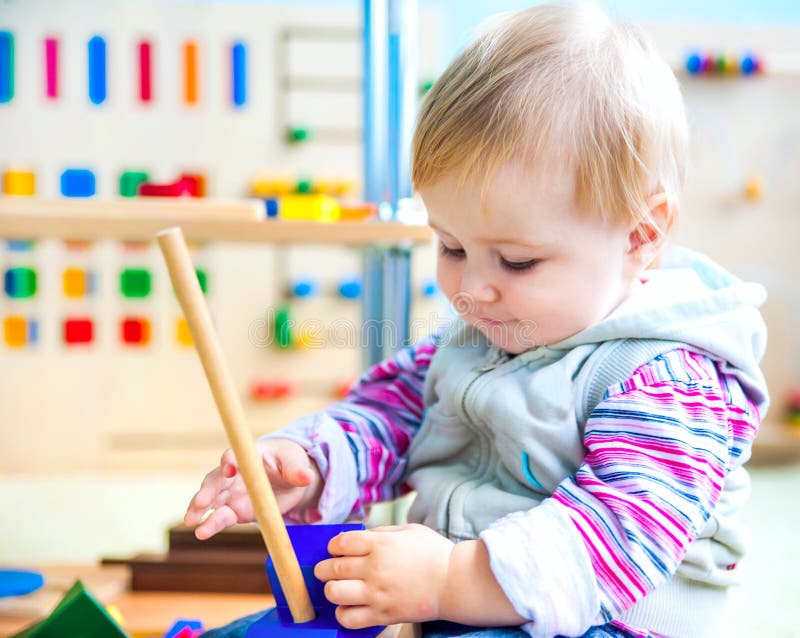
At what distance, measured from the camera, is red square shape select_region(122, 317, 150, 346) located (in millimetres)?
2027

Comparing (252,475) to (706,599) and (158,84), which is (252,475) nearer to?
(706,599)

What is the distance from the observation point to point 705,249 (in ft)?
6.90

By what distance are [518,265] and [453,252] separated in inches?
2.1

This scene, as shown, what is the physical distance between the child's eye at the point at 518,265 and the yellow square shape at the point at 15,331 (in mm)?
1623

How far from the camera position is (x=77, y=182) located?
1880 mm

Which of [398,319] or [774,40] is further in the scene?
[774,40]

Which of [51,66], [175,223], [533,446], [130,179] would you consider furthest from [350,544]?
[51,66]

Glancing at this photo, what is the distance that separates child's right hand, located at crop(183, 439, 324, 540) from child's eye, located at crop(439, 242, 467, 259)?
174 millimetres

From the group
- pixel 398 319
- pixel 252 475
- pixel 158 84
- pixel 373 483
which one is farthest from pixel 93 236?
pixel 158 84

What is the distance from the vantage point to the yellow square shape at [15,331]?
6.54 feet

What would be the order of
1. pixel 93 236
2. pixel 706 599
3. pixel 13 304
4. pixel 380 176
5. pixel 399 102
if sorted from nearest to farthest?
pixel 706 599
pixel 93 236
pixel 399 102
pixel 380 176
pixel 13 304

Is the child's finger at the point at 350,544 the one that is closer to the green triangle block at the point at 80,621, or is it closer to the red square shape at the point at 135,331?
the green triangle block at the point at 80,621

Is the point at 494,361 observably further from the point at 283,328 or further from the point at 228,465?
the point at 283,328

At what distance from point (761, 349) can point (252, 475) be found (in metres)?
0.38
